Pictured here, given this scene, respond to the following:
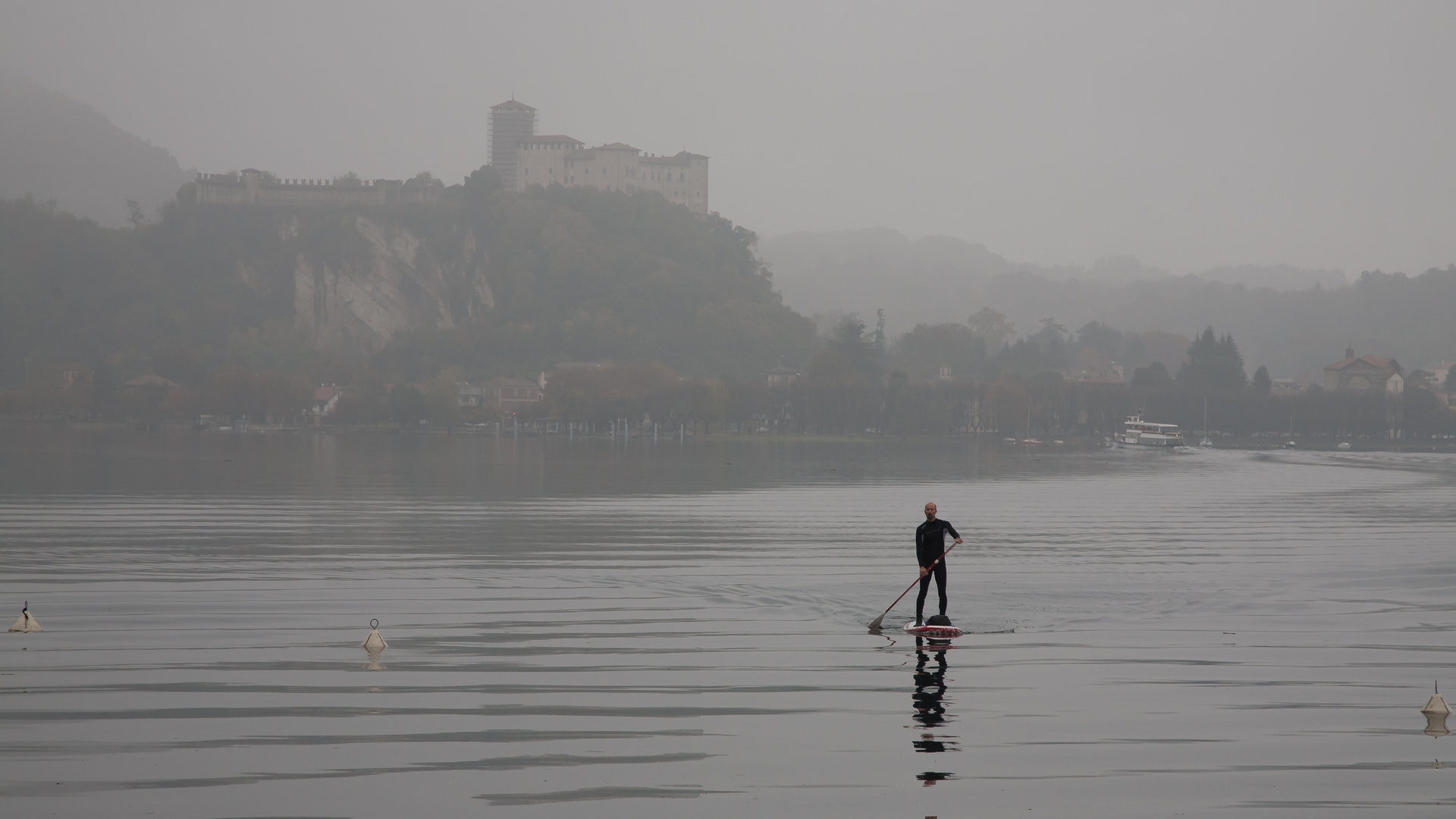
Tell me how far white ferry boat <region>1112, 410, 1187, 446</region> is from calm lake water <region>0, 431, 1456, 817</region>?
9941 cm

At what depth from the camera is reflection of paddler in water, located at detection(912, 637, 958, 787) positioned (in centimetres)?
1044

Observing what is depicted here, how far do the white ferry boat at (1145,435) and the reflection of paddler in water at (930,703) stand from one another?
122 metres

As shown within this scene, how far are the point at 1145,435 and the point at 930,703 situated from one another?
451 feet

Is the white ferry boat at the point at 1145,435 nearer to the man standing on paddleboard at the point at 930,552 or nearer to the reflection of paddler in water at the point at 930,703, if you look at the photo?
the man standing on paddleboard at the point at 930,552

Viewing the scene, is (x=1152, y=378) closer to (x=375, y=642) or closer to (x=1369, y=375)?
(x=1369, y=375)

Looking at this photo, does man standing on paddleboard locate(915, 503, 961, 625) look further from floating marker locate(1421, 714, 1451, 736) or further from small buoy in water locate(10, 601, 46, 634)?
small buoy in water locate(10, 601, 46, 634)

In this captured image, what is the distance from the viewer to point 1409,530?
33656 mm

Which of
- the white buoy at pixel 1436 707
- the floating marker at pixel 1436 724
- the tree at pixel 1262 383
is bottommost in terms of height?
the floating marker at pixel 1436 724

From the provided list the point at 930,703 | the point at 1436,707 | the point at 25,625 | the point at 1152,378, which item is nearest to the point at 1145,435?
the point at 1152,378

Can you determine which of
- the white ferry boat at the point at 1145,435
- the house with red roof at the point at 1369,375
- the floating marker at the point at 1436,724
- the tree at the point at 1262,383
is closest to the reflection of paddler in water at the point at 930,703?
the floating marker at the point at 1436,724

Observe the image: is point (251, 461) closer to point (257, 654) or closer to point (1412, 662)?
point (257, 654)

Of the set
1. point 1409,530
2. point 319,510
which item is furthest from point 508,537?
point 1409,530

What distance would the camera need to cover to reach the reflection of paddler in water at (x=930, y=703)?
10.4 meters

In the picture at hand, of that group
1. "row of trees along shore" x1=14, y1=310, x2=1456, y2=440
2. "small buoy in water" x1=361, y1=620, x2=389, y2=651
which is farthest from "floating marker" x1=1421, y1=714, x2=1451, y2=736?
"row of trees along shore" x1=14, y1=310, x2=1456, y2=440
